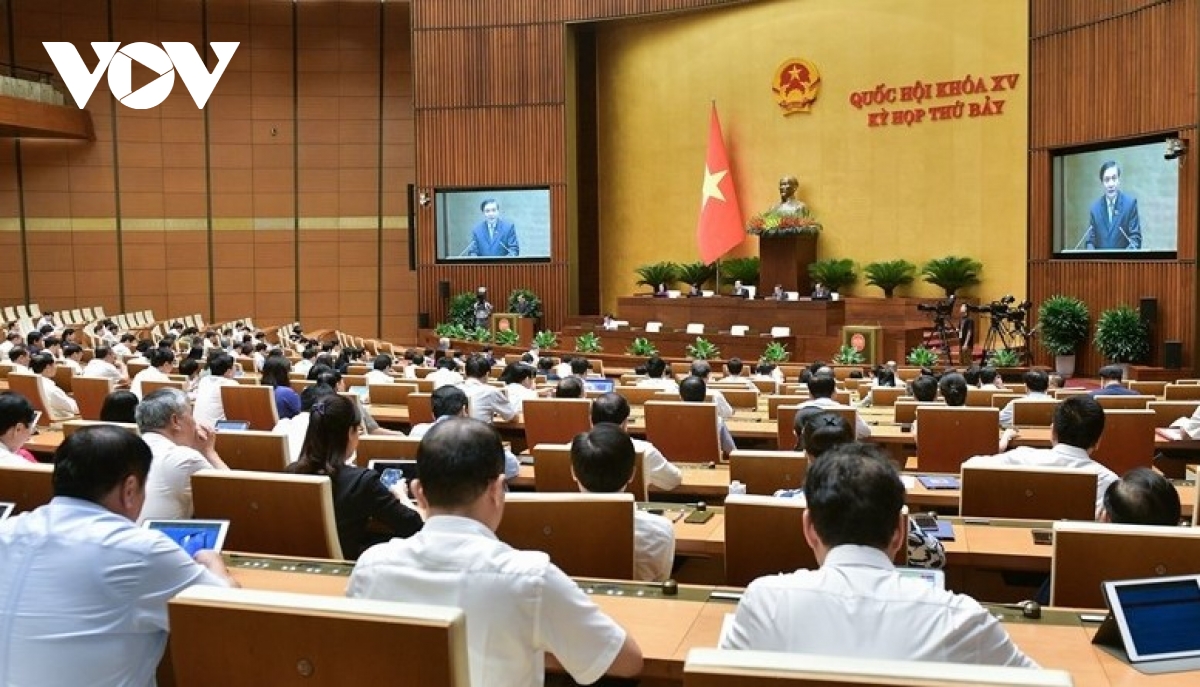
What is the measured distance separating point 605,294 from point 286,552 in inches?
733

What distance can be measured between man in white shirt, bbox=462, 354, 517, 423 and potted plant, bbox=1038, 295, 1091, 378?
9.57 metres

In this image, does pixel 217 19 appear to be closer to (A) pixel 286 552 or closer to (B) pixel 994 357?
(B) pixel 994 357

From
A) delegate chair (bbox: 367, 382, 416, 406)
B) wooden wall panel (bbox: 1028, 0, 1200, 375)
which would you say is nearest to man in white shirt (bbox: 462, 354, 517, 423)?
delegate chair (bbox: 367, 382, 416, 406)

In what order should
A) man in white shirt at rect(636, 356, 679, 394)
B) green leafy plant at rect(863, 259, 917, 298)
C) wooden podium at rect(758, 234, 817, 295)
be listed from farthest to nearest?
wooden podium at rect(758, 234, 817, 295), green leafy plant at rect(863, 259, 917, 298), man in white shirt at rect(636, 356, 679, 394)

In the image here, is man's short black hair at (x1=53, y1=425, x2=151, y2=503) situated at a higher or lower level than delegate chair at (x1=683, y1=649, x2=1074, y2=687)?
higher

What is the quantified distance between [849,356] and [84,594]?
46.2 ft

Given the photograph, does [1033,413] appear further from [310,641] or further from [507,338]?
[507,338]

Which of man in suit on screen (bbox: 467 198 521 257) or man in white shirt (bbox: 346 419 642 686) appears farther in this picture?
man in suit on screen (bbox: 467 198 521 257)

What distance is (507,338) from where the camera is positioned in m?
19.7

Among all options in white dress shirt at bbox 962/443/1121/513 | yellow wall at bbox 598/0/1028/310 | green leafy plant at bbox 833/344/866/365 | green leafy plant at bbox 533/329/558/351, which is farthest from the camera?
green leafy plant at bbox 533/329/558/351

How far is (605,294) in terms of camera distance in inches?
876

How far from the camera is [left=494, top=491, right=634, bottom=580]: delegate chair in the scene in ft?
11.1

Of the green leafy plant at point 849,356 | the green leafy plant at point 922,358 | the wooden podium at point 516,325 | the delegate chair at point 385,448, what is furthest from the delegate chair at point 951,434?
the wooden podium at point 516,325

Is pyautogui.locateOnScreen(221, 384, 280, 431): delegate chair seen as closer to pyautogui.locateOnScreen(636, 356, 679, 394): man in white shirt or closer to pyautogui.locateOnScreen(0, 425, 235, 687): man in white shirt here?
pyautogui.locateOnScreen(636, 356, 679, 394): man in white shirt
